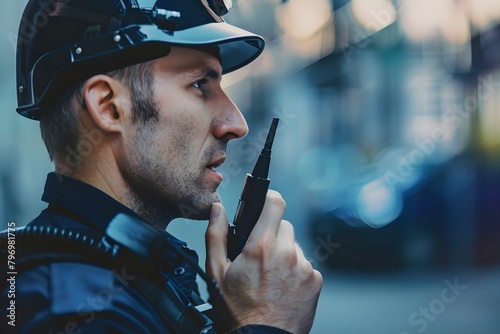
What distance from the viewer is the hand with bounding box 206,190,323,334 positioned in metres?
1.41

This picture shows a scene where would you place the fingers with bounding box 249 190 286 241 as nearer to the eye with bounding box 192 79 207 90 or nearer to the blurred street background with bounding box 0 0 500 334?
the eye with bounding box 192 79 207 90

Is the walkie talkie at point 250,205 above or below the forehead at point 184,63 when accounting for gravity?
below

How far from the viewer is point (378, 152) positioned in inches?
397

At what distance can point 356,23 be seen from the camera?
1107 centimetres

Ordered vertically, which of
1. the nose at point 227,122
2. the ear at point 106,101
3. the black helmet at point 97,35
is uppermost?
the black helmet at point 97,35

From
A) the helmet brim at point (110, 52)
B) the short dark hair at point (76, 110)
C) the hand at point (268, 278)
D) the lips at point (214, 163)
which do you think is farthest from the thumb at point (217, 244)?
the helmet brim at point (110, 52)

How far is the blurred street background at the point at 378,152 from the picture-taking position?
26.6ft

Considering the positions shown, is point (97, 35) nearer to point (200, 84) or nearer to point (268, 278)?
point (200, 84)

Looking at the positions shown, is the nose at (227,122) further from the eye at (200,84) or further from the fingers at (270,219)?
the fingers at (270,219)

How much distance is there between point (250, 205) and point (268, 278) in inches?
8.7

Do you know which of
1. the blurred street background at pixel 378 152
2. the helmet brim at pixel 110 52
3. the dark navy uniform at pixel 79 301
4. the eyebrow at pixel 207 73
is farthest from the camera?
the blurred street background at pixel 378 152

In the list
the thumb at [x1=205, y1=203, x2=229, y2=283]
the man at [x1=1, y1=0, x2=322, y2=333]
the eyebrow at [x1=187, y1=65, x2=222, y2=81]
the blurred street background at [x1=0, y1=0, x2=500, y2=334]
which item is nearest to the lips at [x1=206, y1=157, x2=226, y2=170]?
the man at [x1=1, y1=0, x2=322, y2=333]

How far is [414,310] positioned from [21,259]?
22.4 feet

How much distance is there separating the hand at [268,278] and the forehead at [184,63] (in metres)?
0.41
